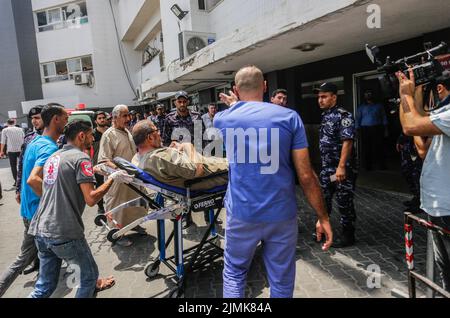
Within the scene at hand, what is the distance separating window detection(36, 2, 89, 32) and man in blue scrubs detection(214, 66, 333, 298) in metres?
20.8

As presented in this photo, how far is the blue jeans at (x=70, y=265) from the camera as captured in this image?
2566 millimetres

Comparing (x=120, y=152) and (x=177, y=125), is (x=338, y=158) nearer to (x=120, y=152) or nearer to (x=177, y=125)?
(x=177, y=125)

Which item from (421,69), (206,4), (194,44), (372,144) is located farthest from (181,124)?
(206,4)

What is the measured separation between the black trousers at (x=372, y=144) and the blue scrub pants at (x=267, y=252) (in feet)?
20.8

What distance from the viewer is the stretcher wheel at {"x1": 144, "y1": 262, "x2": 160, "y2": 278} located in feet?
11.7

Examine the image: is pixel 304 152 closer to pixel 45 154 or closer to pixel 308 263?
pixel 308 263

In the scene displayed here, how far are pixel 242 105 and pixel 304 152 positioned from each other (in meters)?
0.52

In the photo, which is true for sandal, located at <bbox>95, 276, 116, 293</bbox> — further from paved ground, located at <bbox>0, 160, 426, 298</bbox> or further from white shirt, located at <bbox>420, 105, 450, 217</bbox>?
white shirt, located at <bbox>420, 105, 450, 217</bbox>

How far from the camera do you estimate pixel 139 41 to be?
18.8 meters

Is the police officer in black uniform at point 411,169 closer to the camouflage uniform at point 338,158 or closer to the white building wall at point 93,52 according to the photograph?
the camouflage uniform at point 338,158

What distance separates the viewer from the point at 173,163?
3.01 m

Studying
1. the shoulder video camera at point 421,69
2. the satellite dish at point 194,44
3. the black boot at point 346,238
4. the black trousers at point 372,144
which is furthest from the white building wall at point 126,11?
the shoulder video camera at point 421,69

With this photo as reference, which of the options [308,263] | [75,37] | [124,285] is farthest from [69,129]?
[75,37]

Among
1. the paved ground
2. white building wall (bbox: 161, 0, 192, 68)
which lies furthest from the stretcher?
white building wall (bbox: 161, 0, 192, 68)
